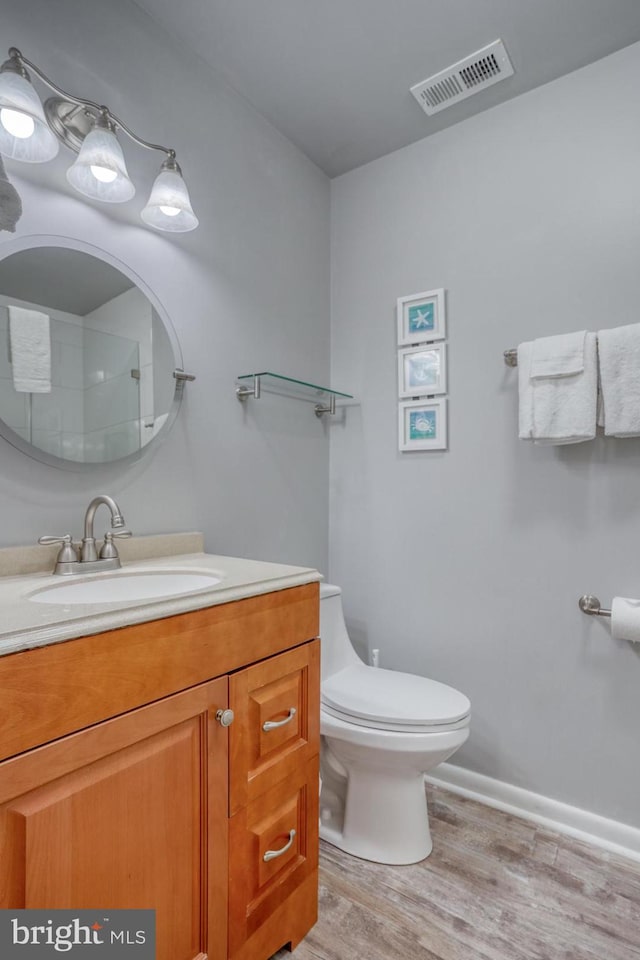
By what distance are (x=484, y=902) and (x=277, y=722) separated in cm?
83

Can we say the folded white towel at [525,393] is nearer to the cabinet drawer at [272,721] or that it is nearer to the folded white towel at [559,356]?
the folded white towel at [559,356]

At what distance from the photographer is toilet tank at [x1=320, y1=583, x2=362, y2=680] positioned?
69.0 inches

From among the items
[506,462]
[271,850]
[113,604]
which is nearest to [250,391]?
[506,462]

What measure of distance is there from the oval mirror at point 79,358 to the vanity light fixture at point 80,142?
0.56ft

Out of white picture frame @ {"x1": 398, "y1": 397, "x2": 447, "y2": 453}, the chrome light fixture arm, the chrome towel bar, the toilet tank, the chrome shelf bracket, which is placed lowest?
the toilet tank

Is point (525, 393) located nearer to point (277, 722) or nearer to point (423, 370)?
point (423, 370)

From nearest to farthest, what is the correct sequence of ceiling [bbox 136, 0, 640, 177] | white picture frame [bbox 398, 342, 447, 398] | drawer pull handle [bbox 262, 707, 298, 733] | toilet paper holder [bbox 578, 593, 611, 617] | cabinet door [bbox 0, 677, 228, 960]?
cabinet door [bbox 0, 677, 228, 960], drawer pull handle [bbox 262, 707, 298, 733], ceiling [bbox 136, 0, 640, 177], toilet paper holder [bbox 578, 593, 611, 617], white picture frame [bbox 398, 342, 447, 398]

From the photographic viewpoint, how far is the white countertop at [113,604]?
0.71m

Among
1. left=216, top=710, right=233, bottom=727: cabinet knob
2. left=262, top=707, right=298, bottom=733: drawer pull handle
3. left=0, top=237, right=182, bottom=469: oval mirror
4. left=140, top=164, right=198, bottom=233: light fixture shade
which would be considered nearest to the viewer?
left=216, top=710, right=233, bottom=727: cabinet knob

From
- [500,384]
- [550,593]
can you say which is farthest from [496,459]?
[550,593]

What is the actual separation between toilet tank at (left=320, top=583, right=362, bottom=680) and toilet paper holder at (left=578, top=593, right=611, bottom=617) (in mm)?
814

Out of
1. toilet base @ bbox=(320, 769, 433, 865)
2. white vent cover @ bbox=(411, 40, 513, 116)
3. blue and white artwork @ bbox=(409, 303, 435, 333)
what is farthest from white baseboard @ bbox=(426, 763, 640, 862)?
white vent cover @ bbox=(411, 40, 513, 116)

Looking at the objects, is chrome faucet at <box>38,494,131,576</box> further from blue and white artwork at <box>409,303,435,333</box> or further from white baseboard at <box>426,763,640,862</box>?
white baseboard at <box>426,763,640,862</box>

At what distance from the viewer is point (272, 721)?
1103 millimetres
